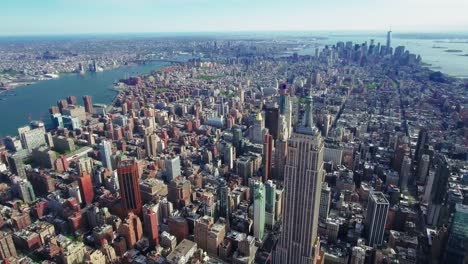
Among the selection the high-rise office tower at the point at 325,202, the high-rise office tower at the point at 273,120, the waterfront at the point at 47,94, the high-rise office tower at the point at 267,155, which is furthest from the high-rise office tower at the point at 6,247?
the waterfront at the point at 47,94

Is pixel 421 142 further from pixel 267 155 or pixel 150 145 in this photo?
pixel 150 145

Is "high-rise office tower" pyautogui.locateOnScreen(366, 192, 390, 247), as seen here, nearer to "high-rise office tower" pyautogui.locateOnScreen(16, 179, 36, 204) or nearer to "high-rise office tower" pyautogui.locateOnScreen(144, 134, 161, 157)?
"high-rise office tower" pyautogui.locateOnScreen(144, 134, 161, 157)

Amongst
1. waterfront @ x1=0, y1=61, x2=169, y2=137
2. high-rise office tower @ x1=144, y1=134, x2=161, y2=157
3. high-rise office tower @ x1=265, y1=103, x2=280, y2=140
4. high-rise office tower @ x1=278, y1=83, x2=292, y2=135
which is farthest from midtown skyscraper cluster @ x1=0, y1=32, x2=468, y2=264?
waterfront @ x1=0, y1=61, x2=169, y2=137

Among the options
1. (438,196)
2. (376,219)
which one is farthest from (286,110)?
(376,219)

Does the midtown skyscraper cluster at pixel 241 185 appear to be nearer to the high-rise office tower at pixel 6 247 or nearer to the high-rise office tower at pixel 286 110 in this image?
the high-rise office tower at pixel 6 247

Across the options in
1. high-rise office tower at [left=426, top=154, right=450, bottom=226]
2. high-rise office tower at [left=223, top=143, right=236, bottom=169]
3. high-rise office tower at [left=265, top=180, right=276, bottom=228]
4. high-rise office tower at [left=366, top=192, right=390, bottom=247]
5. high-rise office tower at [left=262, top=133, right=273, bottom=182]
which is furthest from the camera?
high-rise office tower at [left=223, top=143, right=236, bottom=169]
